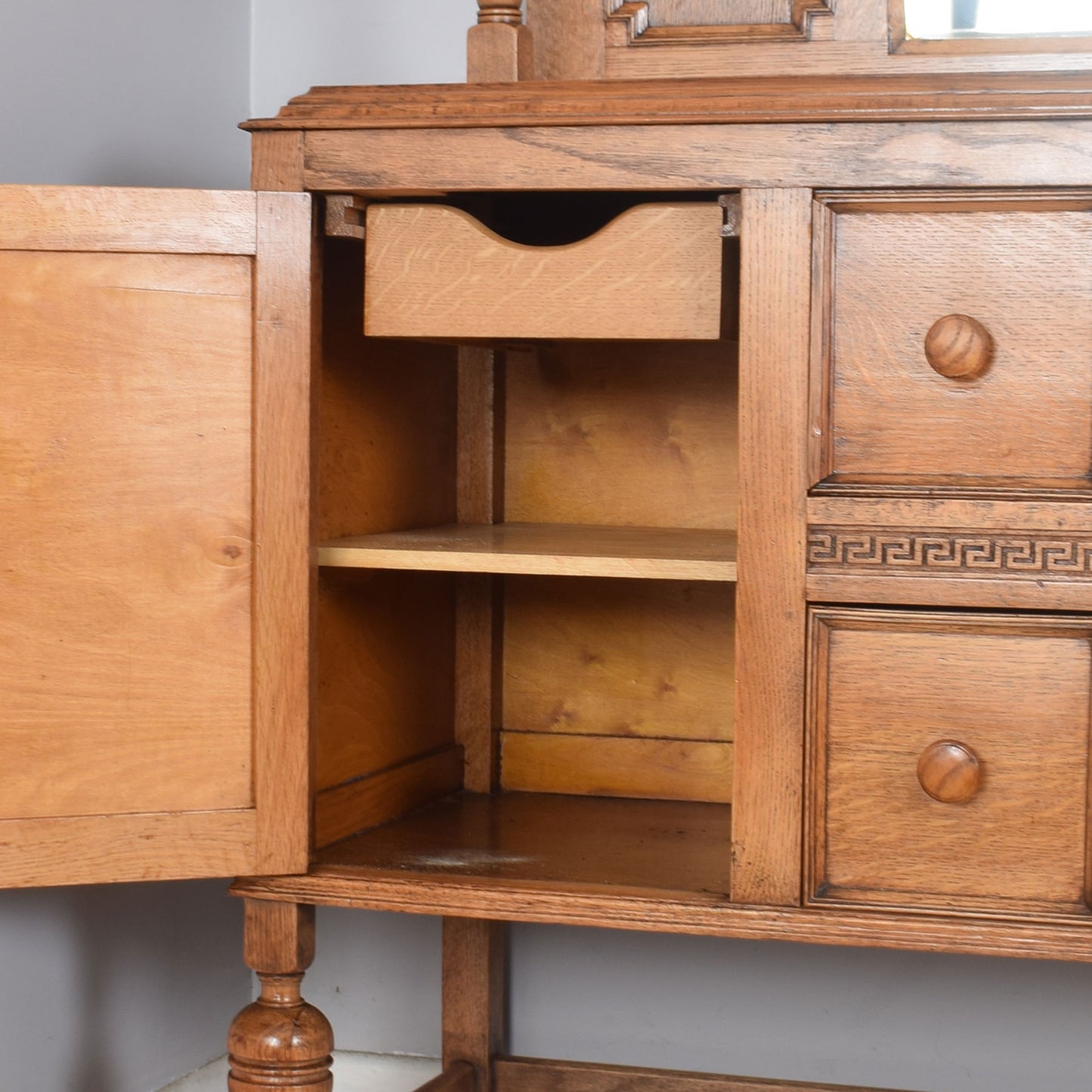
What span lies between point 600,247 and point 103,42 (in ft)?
2.53

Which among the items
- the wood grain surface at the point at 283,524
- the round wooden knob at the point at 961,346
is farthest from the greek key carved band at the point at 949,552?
the wood grain surface at the point at 283,524

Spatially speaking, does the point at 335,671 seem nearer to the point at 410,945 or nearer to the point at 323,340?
the point at 323,340

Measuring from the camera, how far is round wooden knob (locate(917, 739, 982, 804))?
1151 mm

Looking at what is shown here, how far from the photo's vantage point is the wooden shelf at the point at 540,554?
124cm

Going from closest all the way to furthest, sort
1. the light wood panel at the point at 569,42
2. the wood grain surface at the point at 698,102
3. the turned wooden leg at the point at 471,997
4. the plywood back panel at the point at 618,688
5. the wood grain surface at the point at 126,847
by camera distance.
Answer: the wood grain surface at the point at 698,102 → the wood grain surface at the point at 126,847 → the light wood panel at the point at 569,42 → the plywood back panel at the point at 618,688 → the turned wooden leg at the point at 471,997

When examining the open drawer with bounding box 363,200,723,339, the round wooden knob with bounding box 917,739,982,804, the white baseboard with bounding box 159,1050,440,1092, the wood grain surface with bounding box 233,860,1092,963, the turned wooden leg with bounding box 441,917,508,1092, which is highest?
the open drawer with bounding box 363,200,723,339

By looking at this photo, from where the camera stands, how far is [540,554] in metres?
1.27

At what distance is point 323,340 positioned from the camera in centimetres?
137

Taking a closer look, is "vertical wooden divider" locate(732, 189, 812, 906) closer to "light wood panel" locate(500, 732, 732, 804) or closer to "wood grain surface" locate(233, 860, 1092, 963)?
"wood grain surface" locate(233, 860, 1092, 963)

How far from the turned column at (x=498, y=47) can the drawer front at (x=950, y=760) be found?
60cm

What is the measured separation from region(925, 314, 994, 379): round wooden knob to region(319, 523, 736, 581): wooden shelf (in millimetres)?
230

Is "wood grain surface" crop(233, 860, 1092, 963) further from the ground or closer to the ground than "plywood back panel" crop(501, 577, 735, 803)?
closer to the ground

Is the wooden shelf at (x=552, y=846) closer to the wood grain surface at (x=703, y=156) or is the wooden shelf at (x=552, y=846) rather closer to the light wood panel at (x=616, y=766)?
the light wood panel at (x=616, y=766)

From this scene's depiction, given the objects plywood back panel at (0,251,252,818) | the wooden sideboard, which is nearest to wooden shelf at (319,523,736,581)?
the wooden sideboard
